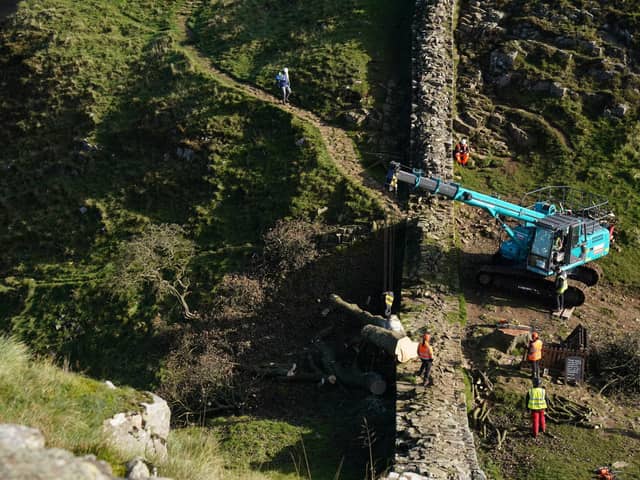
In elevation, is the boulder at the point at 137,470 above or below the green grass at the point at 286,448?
above

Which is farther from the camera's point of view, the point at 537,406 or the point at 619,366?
the point at 619,366

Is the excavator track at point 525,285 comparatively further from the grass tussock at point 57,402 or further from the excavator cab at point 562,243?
the grass tussock at point 57,402

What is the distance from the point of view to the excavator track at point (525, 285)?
70.7 feet

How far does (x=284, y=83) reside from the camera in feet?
105

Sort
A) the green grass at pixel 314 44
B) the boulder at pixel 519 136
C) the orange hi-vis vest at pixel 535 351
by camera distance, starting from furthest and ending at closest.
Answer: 1. the green grass at pixel 314 44
2. the boulder at pixel 519 136
3. the orange hi-vis vest at pixel 535 351

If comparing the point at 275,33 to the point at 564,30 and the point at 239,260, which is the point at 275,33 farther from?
the point at 239,260

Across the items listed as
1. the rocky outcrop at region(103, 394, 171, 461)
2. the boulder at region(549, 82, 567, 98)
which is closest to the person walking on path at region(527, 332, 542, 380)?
the rocky outcrop at region(103, 394, 171, 461)

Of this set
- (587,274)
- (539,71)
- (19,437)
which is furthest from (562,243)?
(19,437)

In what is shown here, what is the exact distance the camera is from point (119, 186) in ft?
102

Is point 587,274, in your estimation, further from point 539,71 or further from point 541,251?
point 539,71

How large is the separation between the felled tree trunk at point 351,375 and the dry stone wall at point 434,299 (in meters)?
0.97

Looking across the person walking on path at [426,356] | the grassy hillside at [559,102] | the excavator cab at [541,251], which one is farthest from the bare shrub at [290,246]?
the person walking on path at [426,356]

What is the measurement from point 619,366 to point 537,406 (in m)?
3.30

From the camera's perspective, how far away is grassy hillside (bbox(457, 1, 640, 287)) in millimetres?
27188
